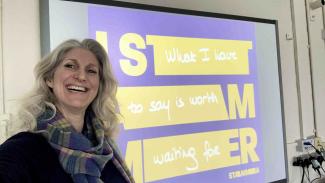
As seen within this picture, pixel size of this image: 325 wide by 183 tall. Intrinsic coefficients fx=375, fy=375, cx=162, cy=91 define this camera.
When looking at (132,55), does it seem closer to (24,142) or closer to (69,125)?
(69,125)

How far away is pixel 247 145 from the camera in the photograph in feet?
8.07

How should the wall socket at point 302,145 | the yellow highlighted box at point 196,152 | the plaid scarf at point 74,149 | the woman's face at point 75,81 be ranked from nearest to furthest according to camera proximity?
the plaid scarf at point 74,149, the woman's face at point 75,81, the yellow highlighted box at point 196,152, the wall socket at point 302,145

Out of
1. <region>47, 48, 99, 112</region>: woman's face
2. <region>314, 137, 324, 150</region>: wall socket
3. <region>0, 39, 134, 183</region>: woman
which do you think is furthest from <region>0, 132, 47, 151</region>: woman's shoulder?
<region>314, 137, 324, 150</region>: wall socket

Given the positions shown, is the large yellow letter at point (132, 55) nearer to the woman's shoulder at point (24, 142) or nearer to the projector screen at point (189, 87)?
the projector screen at point (189, 87)

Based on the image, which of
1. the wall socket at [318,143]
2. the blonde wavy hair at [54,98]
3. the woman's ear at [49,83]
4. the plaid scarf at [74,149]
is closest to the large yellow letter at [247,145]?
the wall socket at [318,143]

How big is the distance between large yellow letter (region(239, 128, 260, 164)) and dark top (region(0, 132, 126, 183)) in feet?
5.02

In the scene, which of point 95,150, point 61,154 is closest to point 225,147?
point 95,150

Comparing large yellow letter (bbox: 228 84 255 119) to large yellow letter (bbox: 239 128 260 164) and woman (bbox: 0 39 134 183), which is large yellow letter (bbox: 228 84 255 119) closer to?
large yellow letter (bbox: 239 128 260 164)

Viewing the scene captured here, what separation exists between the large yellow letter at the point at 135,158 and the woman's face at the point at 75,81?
0.66 m

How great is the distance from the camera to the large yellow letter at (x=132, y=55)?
6.44 feet

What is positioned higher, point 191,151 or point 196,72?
point 196,72

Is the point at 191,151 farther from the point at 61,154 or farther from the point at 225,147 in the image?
the point at 61,154

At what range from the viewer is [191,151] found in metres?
2.20

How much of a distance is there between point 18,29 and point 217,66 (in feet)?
3.93
